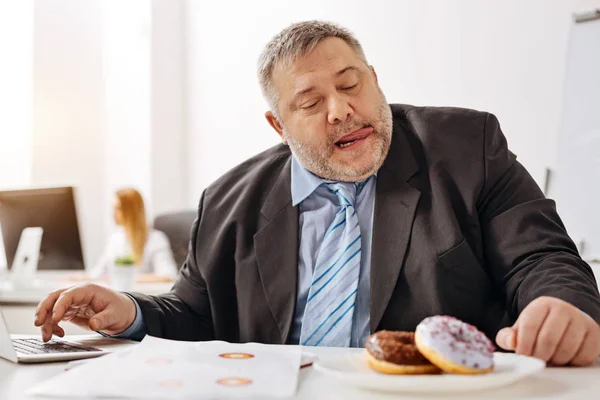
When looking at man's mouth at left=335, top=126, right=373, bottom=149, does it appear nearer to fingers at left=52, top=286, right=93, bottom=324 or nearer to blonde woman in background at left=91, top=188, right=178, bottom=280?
fingers at left=52, top=286, right=93, bottom=324

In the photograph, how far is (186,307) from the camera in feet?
5.59

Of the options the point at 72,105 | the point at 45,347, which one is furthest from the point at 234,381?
the point at 72,105

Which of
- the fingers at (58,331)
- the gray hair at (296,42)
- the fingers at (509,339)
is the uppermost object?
the gray hair at (296,42)

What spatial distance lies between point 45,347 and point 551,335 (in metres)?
0.85

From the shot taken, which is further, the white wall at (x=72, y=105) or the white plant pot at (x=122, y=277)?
the white wall at (x=72, y=105)

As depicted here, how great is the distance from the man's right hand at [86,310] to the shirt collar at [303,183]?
45cm

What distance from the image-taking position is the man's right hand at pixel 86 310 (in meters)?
1.35

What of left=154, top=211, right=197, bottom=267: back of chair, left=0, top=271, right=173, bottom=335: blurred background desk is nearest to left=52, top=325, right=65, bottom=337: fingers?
left=0, top=271, right=173, bottom=335: blurred background desk

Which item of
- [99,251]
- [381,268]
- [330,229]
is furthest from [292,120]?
[99,251]

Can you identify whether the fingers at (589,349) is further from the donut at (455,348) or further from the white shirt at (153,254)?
the white shirt at (153,254)

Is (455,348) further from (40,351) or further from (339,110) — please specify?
(339,110)

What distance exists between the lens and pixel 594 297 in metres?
1.18

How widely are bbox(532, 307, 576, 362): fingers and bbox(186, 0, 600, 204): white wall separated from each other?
8.44ft

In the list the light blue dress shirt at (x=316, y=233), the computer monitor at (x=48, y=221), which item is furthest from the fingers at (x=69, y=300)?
the computer monitor at (x=48, y=221)
